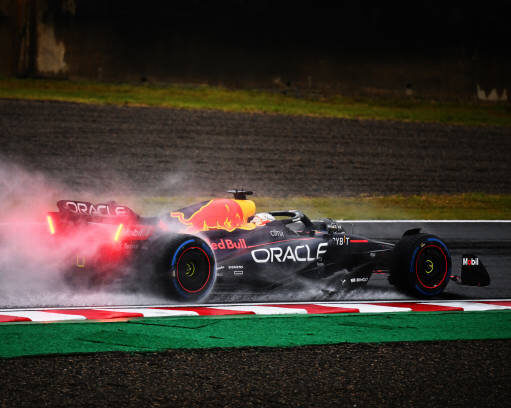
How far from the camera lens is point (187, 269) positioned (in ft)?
25.8

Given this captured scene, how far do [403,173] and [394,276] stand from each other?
17309 mm

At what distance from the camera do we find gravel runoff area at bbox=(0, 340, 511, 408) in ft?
16.5

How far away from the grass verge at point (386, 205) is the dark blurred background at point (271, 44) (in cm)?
1519

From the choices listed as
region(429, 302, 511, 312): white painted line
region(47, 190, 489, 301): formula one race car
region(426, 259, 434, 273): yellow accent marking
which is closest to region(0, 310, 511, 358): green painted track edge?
region(429, 302, 511, 312): white painted line

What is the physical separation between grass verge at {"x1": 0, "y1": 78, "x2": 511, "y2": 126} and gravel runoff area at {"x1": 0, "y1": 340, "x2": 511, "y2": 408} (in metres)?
26.8

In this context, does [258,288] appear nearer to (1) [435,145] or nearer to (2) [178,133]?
(2) [178,133]

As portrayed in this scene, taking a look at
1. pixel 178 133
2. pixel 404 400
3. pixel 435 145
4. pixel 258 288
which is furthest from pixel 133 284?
pixel 435 145

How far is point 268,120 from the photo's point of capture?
104 ft

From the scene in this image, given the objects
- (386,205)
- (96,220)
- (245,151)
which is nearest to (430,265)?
(96,220)

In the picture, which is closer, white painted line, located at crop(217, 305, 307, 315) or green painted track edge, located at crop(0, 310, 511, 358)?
green painted track edge, located at crop(0, 310, 511, 358)

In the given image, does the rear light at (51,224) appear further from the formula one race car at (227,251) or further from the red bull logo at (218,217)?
the red bull logo at (218,217)

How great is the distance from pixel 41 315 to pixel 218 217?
6.69 ft

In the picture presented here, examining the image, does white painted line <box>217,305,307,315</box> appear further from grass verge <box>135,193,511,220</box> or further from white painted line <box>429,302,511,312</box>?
grass verge <box>135,193,511,220</box>

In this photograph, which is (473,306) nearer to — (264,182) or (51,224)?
(51,224)
